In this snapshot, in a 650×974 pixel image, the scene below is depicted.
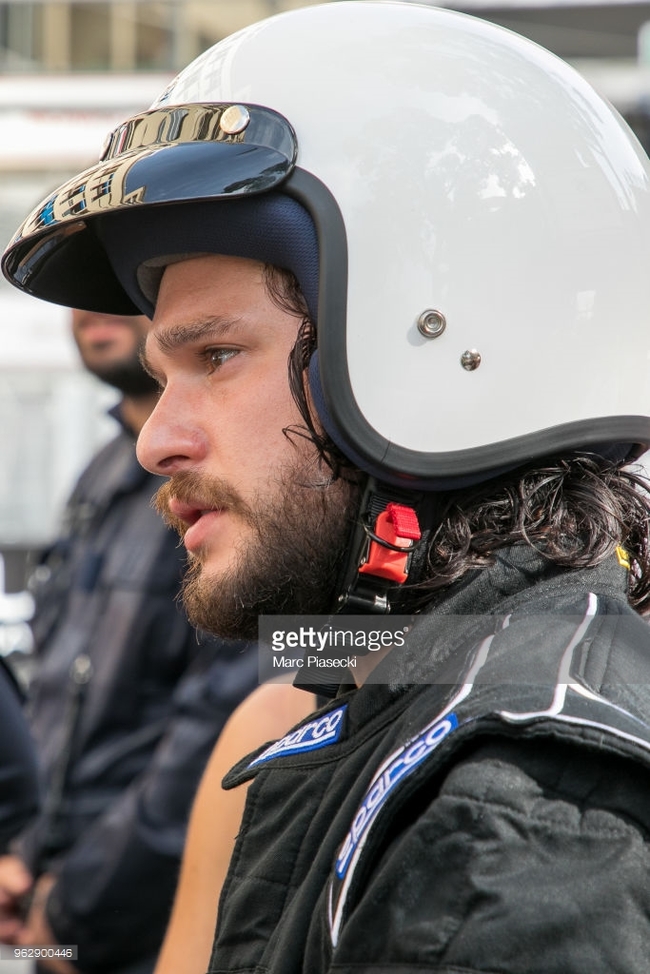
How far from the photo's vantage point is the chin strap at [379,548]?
1406 millimetres

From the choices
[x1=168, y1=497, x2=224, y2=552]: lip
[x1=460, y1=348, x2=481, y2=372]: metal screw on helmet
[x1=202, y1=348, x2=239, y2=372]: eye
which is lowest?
[x1=168, y1=497, x2=224, y2=552]: lip

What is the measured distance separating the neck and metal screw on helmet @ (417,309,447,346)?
2046 millimetres

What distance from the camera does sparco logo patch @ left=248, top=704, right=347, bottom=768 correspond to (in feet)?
4.43

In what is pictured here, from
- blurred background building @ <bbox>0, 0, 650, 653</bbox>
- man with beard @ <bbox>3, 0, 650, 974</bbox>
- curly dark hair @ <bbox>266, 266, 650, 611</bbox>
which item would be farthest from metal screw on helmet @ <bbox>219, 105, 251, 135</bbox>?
blurred background building @ <bbox>0, 0, 650, 653</bbox>

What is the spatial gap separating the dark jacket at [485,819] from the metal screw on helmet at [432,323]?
339mm

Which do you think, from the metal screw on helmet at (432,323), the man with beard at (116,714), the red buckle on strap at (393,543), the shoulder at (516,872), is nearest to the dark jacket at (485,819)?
the shoulder at (516,872)

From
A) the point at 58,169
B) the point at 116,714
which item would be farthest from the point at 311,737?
the point at 58,169

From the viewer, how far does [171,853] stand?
8.92 ft

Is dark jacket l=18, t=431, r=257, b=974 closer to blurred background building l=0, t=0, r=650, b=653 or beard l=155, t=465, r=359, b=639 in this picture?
beard l=155, t=465, r=359, b=639

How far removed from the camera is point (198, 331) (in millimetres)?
1527

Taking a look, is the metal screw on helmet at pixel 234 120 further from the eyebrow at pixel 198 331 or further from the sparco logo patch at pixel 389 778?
the sparco logo patch at pixel 389 778

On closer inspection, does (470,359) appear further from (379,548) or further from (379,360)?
(379,548)

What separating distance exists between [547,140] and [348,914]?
3.10ft

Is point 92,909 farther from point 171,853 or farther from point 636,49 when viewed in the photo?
point 636,49
